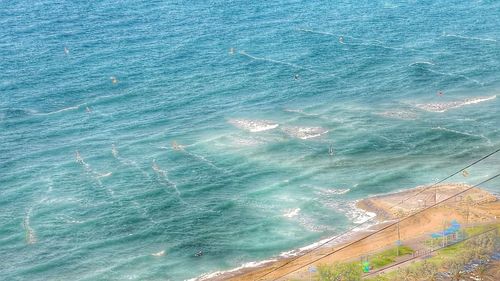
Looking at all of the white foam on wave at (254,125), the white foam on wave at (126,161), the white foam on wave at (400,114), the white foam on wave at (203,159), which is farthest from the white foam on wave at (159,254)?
the white foam on wave at (400,114)

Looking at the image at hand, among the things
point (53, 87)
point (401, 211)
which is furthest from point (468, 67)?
point (53, 87)

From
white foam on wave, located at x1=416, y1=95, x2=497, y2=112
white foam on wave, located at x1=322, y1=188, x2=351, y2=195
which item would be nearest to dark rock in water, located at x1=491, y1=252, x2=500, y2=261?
white foam on wave, located at x1=322, y1=188, x2=351, y2=195

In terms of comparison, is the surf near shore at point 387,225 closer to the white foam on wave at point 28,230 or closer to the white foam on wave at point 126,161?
the white foam on wave at point 28,230

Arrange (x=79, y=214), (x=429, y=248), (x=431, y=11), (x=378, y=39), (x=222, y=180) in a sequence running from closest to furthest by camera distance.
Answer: (x=429, y=248) < (x=79, y=214) < (x=222, y=180) < (x=378, y=39) < (x=431, y=11)

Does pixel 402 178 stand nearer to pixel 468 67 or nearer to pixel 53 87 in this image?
pixel 468 67

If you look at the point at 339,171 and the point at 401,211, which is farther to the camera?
the point at 339,171

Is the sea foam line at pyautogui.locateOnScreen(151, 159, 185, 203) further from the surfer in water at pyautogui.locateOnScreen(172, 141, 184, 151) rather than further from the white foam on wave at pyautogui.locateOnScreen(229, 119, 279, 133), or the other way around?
the white foam on wave at pyautogui.locateOnScreen(229, 119, 279, 133)

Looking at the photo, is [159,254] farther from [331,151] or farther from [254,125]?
[254,125]
